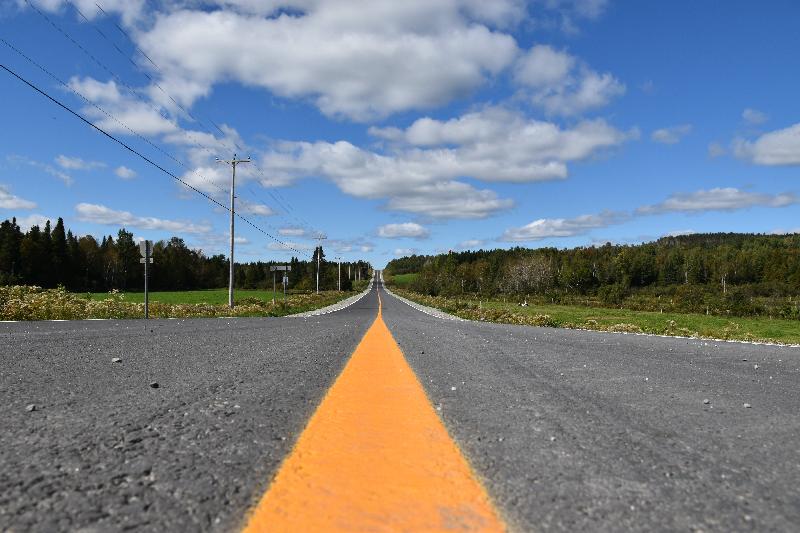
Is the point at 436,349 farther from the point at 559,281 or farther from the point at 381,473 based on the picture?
the point at 559,281

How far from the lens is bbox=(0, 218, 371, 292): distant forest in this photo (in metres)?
78.5

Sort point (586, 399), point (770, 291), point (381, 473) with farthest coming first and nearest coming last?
point (770, 291) → point (586, 399) → point (381, 473)

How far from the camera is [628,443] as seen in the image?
8.50 ft

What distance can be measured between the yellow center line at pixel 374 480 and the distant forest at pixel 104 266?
71.0 m

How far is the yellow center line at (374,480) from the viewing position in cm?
157

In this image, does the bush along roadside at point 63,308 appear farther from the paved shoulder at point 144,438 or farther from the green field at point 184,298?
the green field at point 184,298

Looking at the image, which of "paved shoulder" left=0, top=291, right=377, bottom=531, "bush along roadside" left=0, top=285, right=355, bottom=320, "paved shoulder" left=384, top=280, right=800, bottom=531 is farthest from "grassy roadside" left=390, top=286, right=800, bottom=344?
"paved shoulder" left=0, top=291, right=377, bottom=531

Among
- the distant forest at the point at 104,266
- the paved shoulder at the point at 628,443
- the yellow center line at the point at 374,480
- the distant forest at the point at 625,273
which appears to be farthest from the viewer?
the distant forest at the point at 625,273

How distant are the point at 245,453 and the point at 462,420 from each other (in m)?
1.40

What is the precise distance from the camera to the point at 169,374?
4.80 meters

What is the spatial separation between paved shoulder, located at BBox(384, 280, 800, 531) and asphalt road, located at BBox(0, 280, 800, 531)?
0.04 feet

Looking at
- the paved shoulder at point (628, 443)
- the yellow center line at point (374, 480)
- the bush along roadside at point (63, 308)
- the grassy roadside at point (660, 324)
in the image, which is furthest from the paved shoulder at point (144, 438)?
the grassy roadside at point (660, 324)

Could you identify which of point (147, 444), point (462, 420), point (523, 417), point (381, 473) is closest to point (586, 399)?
point (523, 417)

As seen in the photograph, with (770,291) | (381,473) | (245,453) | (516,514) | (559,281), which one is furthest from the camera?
(559,281)
